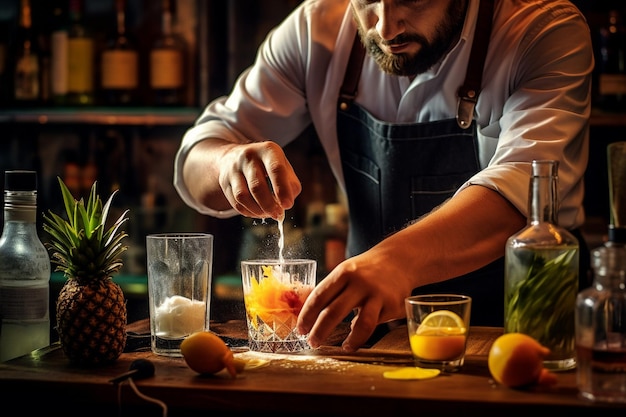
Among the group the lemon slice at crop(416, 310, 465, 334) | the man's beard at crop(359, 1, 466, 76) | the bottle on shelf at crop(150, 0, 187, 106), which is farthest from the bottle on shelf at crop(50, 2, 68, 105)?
the lemon slice at crop(416, 310, 465, 334)

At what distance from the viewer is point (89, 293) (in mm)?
Answer: 1616

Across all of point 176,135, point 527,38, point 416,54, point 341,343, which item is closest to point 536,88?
point 527,38

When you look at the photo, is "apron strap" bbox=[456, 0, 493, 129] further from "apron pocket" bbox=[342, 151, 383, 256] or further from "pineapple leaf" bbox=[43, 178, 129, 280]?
"pineapple leaf" bbox=[43, 178, 129, 280]

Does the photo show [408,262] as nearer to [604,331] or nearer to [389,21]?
[604,331]

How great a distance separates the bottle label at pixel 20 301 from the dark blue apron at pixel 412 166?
98cm

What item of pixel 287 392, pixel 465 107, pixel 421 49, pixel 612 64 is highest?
pixel 612 64

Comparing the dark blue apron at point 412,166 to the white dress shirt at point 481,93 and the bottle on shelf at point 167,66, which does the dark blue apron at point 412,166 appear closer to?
the white dress shirt at point 481,93

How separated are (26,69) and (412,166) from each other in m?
1.79

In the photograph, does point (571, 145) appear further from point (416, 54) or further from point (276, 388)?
point (276, 388)

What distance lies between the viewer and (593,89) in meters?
3.18

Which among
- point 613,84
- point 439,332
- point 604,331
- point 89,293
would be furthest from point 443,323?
point 613,84

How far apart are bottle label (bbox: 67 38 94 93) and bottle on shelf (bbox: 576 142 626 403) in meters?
2.56

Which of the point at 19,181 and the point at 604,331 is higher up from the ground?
the point at 19,181

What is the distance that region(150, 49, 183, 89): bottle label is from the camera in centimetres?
339
